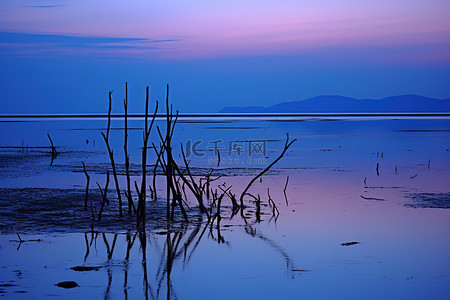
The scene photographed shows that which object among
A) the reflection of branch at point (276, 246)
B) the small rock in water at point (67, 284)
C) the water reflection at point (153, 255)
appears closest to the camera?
the small rock in water at point (67, 284)

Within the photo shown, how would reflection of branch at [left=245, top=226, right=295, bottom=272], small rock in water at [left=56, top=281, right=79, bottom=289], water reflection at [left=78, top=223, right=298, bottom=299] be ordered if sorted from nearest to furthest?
small rock in water at [left=56, top=281, right=79, bottom=289], water reflection at [left=78, top=223, right=298, bottom=299], reflection of branch at [left=245, top=226, right=295, bottom=272]

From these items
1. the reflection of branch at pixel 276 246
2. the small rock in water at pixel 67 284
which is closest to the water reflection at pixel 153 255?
the reflection of branch at pixel 276 246

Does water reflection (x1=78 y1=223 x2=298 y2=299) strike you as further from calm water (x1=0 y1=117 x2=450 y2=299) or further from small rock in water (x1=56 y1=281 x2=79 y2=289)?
small rock in water (x1=56 y1=281 x2=79 y2=289)

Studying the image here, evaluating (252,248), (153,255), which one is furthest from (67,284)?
(252,248)

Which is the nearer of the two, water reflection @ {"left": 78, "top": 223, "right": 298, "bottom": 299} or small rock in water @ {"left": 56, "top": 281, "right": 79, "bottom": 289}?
small rock in water @ {"left": 56, "top": 281, "right": 79, "bottom": 289}

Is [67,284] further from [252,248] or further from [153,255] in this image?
[252,248]

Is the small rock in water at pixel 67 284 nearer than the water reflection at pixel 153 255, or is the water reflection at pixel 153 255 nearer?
the small rock in water at pixel 67 284

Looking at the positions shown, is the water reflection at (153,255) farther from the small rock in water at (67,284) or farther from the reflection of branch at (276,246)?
the small rock in water at (67,284)

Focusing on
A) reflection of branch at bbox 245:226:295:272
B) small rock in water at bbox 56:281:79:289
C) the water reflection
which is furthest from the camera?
reflection of branch at bbox 245:226:295:272

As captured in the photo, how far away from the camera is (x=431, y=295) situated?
524 centimetres

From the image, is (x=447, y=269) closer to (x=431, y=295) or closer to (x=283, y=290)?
(x=431, y=295)

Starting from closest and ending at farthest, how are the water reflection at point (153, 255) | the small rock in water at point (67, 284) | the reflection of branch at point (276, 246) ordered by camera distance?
the small rock in water at point (67, 284), the water reflection at point (153, 255), the reflection of branch at point (276, 246)

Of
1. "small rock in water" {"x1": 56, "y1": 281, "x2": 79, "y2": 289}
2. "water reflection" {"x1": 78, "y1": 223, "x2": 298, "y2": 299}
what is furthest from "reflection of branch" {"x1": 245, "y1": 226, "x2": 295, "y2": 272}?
"small rock in water" {"x1": 56, "y1": 281, "x2": 79, "y2": 289}

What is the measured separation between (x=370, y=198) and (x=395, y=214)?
1.56 metres
